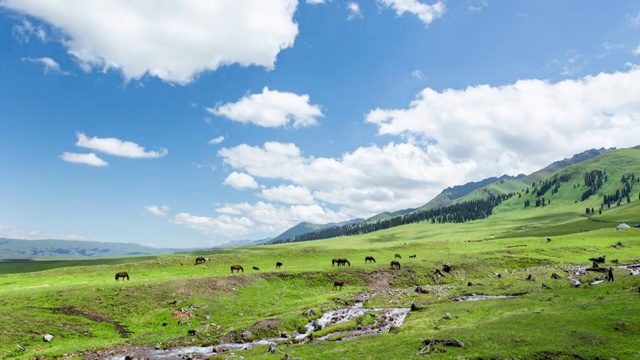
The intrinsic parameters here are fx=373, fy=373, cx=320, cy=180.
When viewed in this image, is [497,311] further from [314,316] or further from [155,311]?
[155,311]

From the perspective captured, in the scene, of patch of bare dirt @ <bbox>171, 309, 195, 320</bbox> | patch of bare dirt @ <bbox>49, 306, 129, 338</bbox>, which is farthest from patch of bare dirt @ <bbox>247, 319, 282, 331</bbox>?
patch of bare dirt @ <bbox>49, 306, 129, 338</bbox>

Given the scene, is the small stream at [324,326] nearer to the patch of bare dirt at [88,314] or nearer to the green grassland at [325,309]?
the green grassland at [325,309]

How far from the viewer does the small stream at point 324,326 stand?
3519 cm

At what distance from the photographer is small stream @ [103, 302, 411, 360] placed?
115ft

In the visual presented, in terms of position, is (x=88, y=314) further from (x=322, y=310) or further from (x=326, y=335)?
(x=326, y=335)

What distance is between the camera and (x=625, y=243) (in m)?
103

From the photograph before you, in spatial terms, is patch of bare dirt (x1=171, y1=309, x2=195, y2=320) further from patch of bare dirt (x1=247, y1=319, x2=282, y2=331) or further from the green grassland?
patch of bare dirt (x1=247, y1=319, x2=282, y2=331)

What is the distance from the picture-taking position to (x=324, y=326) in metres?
41.8

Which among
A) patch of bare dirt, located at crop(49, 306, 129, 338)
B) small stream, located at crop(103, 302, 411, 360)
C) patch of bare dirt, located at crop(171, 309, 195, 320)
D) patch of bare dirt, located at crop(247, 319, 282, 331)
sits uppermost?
patch of bare dirt, located at crop(49, 306, 129, 338)

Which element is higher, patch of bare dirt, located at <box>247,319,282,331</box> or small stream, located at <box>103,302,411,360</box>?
patch of bare dirt, located at <box>247,319,282,331</box>

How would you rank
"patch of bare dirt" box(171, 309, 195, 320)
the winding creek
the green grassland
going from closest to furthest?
the green grassland → the winding creek → "patch of bare dirt" box(171, 309, 195, 320)

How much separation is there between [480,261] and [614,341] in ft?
184

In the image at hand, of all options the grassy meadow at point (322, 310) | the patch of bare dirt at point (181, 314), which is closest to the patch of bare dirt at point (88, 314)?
the grassy meadow at point (322, 310)

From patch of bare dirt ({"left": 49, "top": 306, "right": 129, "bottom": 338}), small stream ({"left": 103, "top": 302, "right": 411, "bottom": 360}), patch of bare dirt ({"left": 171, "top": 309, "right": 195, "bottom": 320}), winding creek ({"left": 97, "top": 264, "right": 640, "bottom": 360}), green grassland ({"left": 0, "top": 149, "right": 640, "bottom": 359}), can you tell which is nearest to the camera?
green grassland ({"left": 0, "top": 149, "right": 640, "bottom": 359})
